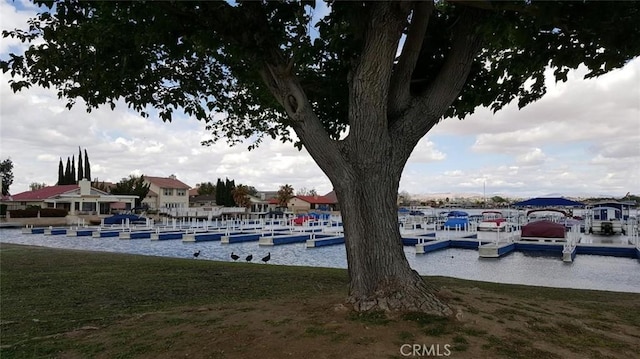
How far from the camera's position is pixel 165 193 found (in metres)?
70.9

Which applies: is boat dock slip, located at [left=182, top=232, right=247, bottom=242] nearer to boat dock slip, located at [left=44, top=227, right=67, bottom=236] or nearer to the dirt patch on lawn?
boat dock slip, located at [left=44, top=227, right=67, bottom=236]

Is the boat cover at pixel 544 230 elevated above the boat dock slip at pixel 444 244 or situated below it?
above

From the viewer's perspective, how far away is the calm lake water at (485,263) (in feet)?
43.9

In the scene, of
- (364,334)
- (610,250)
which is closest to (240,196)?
(610,250)

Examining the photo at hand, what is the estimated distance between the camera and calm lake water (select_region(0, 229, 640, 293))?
13391mm

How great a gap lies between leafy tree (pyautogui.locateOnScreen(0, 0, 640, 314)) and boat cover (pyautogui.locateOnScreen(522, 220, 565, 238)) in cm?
1787

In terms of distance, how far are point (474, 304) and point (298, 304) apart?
2.42m

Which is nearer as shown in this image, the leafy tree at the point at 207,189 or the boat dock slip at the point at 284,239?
the boat dock slip at the point at 284,239

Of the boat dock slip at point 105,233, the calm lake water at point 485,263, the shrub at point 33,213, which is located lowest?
the calm lake water at point 485,263

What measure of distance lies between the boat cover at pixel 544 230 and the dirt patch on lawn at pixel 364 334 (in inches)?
674

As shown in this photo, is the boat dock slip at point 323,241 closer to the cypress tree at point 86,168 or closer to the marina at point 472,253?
the marina at point 472,253

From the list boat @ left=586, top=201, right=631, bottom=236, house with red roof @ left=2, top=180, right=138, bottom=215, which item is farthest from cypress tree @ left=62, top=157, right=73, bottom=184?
boat @ left=586, top=201, right=631, bottom=236

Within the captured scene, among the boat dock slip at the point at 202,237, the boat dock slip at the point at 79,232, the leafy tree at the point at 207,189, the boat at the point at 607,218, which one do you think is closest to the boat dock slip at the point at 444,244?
the boat at the point at 607,218

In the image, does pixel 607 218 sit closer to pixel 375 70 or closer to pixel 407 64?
pixel 407 64
